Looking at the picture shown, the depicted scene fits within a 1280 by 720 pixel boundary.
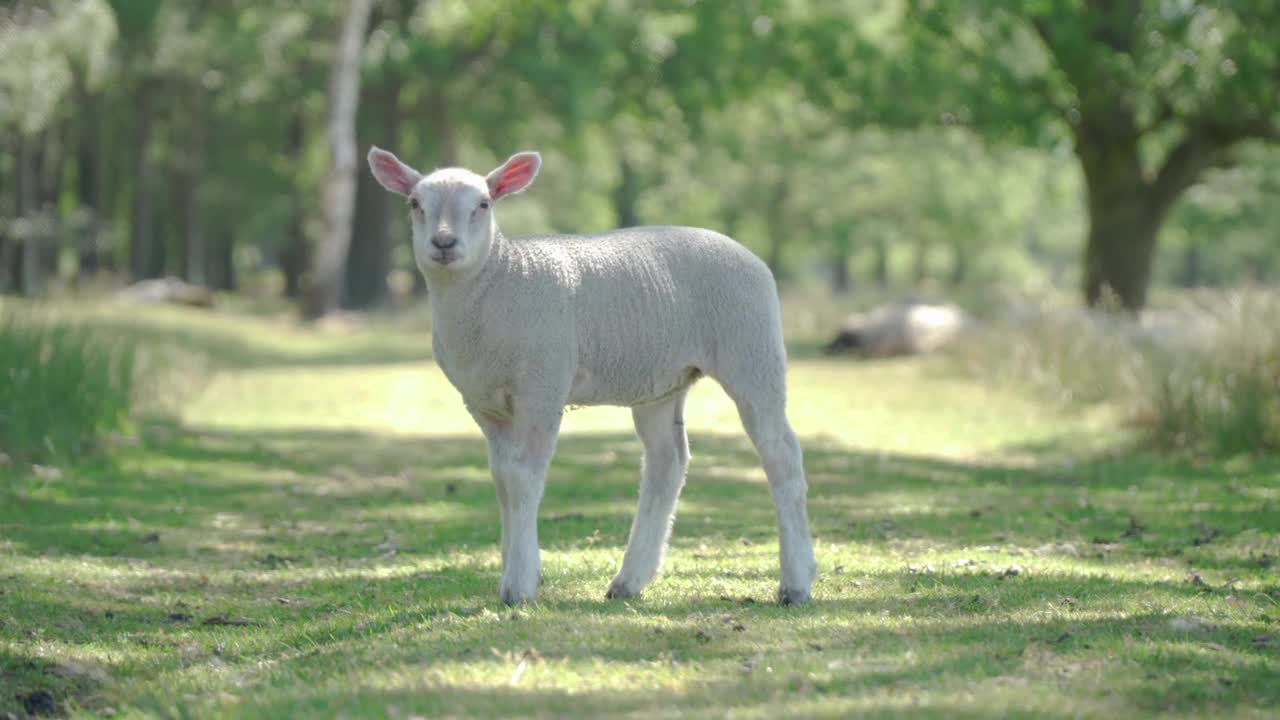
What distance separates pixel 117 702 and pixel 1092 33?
2067cm

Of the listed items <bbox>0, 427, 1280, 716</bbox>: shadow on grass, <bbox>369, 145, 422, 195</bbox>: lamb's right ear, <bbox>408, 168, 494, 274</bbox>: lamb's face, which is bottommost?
<bbox>0, 427, 1280, 716</bbox>: shadow on grass

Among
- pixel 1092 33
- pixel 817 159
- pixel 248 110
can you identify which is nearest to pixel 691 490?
pixel 1092 33

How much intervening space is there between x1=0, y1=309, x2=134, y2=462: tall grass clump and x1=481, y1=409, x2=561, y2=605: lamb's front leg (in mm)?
6327

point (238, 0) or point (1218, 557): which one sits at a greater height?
point (238, 0)

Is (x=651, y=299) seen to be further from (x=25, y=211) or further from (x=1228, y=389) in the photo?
(x=25, y=211)

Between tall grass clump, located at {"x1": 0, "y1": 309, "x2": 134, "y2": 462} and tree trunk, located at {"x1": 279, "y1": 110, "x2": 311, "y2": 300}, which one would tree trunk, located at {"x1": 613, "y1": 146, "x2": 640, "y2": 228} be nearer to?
tree trunk, located at {"x1": 279, "y1": 110, "x2": 311, "y2": 300}

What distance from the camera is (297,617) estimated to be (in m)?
7.53

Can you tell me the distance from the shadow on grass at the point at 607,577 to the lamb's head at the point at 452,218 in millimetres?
1535

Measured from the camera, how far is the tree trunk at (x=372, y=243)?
3697cm

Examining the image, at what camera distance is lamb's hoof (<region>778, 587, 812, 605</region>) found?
6902 mm

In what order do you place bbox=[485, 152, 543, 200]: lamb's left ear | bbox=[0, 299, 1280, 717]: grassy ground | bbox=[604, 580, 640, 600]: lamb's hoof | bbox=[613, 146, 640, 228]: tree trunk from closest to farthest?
bbox=[0, 299, 1280, 717]: grassy ground → bbox=[485, 152, 543, 200]: lamb's left ear → bbox=[604, 580, 640, 600]: lamb's hoof → bbox=[613, 146, 640, 228]: tree trunk

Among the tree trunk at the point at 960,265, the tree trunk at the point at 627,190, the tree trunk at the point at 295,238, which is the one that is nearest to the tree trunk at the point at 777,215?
the tree trunk at the point at 627,190

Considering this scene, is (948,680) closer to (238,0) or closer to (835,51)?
(835,51)

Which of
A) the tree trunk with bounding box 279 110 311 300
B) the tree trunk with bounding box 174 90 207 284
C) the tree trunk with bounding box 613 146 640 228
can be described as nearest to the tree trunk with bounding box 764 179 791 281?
the tree trunk with bounding box 613 146 640 228
